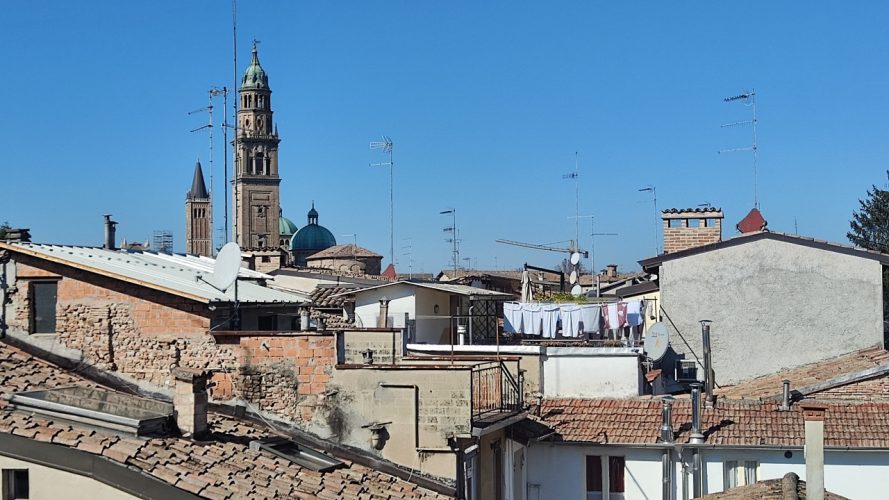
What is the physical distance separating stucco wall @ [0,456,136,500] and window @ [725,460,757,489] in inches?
459

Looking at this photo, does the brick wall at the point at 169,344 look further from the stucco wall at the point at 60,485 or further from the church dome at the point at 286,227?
the church dome at the point at 286,227

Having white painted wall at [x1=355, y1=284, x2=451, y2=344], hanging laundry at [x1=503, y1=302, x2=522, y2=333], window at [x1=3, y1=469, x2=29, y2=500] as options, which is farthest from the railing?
hanging laundry at [x1=503, y1=302, x2=522, y2=333]

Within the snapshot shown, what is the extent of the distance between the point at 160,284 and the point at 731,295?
15.3 meters

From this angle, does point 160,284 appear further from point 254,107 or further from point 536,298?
point 254,107

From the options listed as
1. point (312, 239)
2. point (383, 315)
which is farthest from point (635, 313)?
point (312, 239)

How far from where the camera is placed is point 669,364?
29.3 metres

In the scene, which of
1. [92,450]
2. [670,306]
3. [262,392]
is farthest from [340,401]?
[670,306]

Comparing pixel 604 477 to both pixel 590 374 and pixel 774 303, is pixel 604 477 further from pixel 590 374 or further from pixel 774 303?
pixel 774 303

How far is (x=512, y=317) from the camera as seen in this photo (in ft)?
103

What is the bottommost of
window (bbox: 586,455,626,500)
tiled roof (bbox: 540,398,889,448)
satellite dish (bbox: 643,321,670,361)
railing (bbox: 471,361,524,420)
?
window (bbox: 586,455,626,500)

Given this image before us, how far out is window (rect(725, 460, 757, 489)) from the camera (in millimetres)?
20906

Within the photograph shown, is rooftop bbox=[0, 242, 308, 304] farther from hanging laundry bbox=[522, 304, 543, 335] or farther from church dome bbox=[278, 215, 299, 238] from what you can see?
church dome bbox=[278, 215, 299, 238]

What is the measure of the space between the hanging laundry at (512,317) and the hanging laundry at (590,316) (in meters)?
1.68

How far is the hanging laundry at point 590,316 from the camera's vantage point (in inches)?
1232
